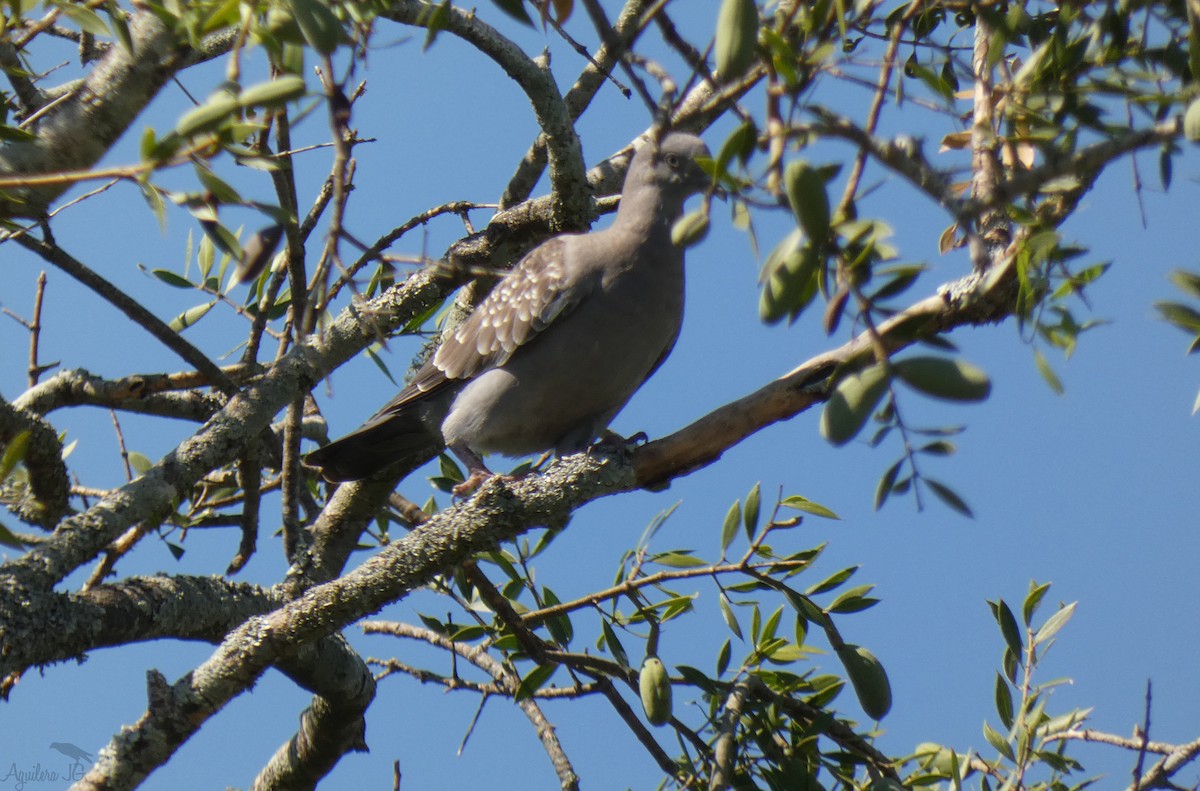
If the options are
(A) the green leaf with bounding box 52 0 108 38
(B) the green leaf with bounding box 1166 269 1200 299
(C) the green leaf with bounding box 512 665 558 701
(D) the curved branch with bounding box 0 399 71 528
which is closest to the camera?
(B) the green leaf with bounding box 1166 269 1200 299

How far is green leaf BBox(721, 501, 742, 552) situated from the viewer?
3314 millimetres

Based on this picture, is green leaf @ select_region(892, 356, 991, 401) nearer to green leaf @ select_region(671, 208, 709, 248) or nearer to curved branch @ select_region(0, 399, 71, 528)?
green leaf @ select_region(671, 208, 709, 248)

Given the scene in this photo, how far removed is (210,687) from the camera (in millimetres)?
3129

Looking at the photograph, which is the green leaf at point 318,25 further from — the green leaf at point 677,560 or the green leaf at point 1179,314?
the green leaf at point 677,560

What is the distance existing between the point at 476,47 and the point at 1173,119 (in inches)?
104

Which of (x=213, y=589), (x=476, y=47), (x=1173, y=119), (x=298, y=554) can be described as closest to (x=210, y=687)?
(x=213, y=589)

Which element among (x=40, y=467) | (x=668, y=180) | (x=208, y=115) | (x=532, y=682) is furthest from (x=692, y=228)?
(x=40, y=467)

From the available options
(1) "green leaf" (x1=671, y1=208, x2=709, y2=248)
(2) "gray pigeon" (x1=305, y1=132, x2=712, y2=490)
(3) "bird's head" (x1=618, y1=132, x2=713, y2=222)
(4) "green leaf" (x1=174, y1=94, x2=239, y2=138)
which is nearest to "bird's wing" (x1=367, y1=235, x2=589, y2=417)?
(2) "gray pigeon" (x1=305, y1=132, x2=712, y2=490)

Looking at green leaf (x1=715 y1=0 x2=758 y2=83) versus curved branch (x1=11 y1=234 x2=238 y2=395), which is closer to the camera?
green leaf (x1=715 y1=0 x2=758 y2=83)

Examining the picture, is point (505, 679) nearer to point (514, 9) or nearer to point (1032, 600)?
point (1032, 600)

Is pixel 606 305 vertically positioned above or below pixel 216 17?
above

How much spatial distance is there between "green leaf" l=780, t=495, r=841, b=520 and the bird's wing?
1369 mm

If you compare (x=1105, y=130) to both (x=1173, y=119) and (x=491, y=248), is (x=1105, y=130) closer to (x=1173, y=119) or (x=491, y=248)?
(x=1173, y=119)

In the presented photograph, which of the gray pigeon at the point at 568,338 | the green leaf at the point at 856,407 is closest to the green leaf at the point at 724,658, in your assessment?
the gray pigeon at the point at 568,338
